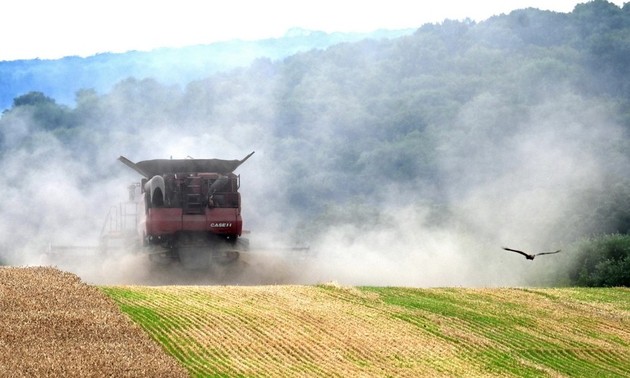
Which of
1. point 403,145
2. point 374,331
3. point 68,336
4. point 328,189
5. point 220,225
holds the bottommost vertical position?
point 328,189

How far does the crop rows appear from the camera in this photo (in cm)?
2641

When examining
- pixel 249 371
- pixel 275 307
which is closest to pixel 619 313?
pixel 275 307

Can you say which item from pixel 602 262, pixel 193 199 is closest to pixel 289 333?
pixel 193 199

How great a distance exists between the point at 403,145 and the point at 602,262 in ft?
232

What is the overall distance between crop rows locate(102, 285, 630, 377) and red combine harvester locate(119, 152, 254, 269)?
150 inches

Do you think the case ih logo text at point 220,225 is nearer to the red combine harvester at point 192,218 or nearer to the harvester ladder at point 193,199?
the red combine harvester at point 192,218

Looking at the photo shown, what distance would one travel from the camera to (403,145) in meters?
133

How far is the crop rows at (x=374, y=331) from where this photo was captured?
26406 mm

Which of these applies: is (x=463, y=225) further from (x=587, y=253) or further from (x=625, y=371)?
(x=625, y=371)

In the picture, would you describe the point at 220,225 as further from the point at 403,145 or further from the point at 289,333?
the point at 403,145

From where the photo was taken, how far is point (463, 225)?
287 feet

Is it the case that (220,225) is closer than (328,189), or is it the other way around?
(220,225)

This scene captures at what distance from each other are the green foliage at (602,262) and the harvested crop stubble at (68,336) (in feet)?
122

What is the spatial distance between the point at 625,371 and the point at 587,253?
117 ft
